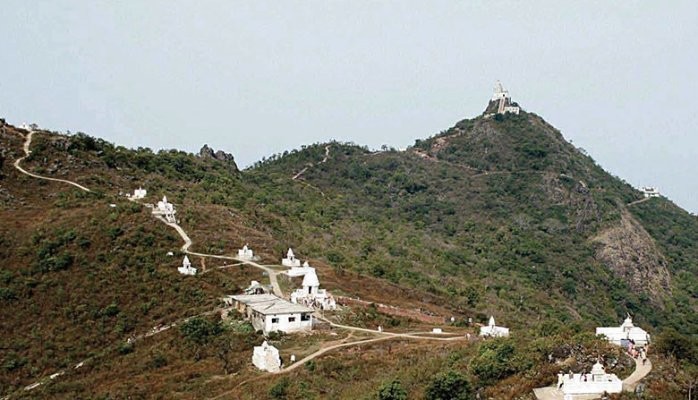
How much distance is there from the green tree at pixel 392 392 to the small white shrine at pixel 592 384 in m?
6.48

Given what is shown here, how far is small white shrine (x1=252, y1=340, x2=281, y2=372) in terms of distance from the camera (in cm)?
3562

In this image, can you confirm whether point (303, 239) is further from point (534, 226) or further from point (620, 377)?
point (620, 377)

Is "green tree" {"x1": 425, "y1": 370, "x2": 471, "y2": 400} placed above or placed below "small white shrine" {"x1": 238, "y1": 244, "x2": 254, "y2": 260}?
below

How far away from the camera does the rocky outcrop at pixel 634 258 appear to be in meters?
90.2

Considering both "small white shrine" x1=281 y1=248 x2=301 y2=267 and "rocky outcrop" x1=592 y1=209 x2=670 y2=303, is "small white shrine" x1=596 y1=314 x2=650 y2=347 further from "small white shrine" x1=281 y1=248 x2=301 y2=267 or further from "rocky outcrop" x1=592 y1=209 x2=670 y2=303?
"rocky outcrop" x1=592 y1=209 x2=670 y2=303

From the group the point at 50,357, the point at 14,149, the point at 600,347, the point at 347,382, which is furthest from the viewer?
the point at 14,149

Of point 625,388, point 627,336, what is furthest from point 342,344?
point 625,388

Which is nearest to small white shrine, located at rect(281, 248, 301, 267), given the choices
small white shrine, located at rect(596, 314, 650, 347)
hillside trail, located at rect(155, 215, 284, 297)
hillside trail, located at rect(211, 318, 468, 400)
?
hillside trail, located at rect(155, 215, 284, 297)

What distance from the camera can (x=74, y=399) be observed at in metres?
36.4

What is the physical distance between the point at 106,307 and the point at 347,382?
819 inches

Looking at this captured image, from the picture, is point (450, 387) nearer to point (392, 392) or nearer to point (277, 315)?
point (392, 392)

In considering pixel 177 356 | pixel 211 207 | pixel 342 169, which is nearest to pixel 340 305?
pixel 177 356

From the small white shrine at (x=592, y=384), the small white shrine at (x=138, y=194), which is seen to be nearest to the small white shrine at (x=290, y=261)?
the small white shrine at (x=138, y=194)

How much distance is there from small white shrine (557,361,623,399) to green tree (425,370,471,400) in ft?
12.9
